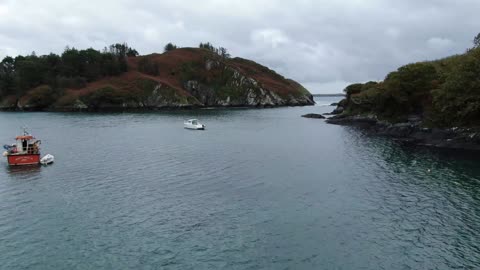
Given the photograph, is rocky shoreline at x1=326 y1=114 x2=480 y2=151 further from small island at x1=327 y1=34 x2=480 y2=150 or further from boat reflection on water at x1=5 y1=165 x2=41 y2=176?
boat reflection on water at x1=5 y1=165 x2=41 y2=176

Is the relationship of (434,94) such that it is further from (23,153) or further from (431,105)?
(23,153)

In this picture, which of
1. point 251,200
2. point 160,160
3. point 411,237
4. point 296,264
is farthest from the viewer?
point 160,160

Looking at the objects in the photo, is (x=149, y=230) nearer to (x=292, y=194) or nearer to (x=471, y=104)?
(x=292, y=194)

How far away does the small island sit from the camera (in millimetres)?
77000

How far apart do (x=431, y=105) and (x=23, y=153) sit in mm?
90881

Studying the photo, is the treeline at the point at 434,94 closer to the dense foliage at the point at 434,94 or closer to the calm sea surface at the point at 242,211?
the dense foliage at the point at 434,94

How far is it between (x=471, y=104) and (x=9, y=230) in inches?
3109

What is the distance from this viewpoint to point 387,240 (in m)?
31.3

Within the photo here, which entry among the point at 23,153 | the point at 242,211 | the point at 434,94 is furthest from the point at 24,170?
the point at 434,94

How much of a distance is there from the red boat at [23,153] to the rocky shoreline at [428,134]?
76.7 meters

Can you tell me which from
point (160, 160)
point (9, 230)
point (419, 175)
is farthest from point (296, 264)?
point (160, 160)

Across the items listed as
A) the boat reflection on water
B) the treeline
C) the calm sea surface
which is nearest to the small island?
the treeline

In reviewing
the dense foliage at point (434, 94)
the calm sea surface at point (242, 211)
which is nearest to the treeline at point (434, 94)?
the dense foliage at point (434, 94)

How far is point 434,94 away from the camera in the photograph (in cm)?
8825
